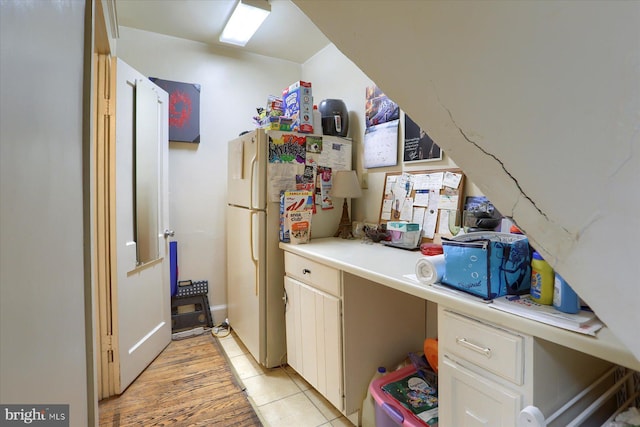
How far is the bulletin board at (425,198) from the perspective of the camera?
1769mm

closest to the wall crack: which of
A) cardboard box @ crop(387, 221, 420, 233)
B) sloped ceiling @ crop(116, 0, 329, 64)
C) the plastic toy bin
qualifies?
the plastic toy bin

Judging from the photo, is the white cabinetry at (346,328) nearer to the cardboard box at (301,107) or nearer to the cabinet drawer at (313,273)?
the cabinet drawer at (313,273)

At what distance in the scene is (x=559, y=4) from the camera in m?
0.35

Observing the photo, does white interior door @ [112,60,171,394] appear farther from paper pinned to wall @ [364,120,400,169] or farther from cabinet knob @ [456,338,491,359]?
cabinet knob @ [456,338,491,359]

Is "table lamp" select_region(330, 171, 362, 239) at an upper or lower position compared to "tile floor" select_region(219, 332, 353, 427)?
upper

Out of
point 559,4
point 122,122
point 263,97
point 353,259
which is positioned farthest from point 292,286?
point 263,97

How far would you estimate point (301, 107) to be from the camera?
2205mm

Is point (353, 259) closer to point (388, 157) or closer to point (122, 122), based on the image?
point (388, 157)

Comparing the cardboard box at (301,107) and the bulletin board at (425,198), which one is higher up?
the cardboard box at (301,107)

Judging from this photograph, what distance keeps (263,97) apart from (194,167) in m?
0.98

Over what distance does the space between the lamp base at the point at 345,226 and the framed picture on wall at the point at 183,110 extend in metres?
1.52

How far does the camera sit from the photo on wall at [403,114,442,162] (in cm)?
190

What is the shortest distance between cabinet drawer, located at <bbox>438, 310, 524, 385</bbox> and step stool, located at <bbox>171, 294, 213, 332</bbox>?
2.37m

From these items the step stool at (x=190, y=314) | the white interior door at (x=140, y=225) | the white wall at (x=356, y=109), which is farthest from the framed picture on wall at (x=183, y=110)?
the step stool at (x=190, y=314)
